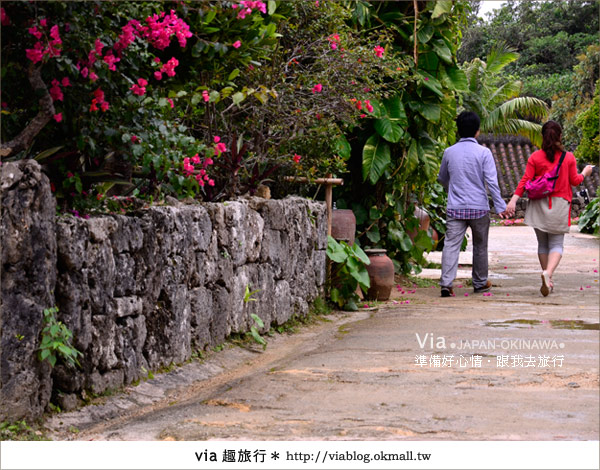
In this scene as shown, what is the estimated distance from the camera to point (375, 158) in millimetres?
9703

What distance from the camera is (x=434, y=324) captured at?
7289 mm

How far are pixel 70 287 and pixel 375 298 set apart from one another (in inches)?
218

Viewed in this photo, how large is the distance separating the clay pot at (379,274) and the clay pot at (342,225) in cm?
34

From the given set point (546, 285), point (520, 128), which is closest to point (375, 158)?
point (546, 285)

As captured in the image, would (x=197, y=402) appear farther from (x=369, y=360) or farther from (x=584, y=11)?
(x=584, y=11)

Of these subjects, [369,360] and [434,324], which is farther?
[434,324]

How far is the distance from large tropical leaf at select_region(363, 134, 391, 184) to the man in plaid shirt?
2.40 feet

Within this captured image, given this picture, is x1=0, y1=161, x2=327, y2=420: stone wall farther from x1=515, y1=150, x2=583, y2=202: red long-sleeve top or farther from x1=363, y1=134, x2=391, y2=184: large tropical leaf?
x1=515, y1=150, x2=583, y2=202: red long-sleeve top

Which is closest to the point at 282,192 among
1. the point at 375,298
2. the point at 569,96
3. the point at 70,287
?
the point at 375,298

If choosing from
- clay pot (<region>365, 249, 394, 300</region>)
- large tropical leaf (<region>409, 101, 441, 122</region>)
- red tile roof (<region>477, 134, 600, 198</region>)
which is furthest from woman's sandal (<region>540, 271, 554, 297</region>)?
red tile roof (<region>477, 134, 600, 198</region>)

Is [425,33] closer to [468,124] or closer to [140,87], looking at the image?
[468,124]

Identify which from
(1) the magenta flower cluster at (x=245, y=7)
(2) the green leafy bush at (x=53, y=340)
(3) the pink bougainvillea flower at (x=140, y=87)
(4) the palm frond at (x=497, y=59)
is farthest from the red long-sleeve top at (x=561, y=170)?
(2) the green leafy bush at (x=53, y=340)

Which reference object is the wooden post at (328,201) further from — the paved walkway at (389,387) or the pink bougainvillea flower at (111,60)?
the pink bougainvillea flower at (111,60)

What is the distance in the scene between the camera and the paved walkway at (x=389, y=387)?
4.04 metres
